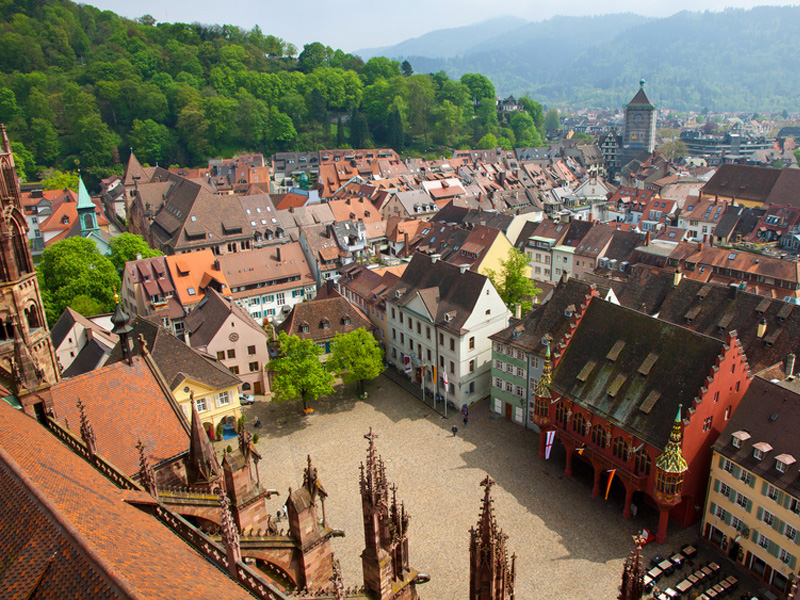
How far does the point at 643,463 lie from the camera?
1407 inches

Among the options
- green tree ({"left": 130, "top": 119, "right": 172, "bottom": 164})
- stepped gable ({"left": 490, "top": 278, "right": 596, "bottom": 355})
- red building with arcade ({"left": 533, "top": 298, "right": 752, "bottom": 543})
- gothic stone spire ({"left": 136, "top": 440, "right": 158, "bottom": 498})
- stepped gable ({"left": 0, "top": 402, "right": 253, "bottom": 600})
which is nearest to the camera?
stepped gable ({"left": 0, "top": 402, "right": 253, "bottom": 600})

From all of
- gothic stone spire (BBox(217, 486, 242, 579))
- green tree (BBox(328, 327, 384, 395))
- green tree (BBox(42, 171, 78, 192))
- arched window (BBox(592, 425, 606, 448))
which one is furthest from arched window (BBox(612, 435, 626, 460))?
green tree (BBox(42, 171, 78, 192))

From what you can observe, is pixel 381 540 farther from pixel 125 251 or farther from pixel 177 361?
pixel 125 251

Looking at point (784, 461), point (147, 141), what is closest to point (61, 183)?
point (147, 141)

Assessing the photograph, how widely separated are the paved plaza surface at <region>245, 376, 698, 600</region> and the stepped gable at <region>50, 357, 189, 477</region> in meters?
11.7

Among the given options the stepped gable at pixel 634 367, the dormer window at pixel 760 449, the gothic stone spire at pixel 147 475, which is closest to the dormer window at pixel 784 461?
the dormer window at pixel 760 449

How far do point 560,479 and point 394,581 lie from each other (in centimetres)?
2490

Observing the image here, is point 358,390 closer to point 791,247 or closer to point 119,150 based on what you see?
point 791,247

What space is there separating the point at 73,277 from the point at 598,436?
185 ft

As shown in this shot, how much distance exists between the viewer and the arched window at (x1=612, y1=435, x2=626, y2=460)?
3700 cm

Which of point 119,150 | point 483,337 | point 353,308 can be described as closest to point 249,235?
point 353,308

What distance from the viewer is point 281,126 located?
166m

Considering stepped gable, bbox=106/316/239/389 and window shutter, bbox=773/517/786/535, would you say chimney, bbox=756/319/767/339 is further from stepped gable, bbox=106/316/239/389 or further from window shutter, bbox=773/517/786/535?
stepped gable, bbox=106/316/239/389

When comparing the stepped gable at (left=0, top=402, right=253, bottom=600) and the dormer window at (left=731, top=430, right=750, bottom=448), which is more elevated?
the stepped gable at (left=0, top=402, right=253, bottom=600)
